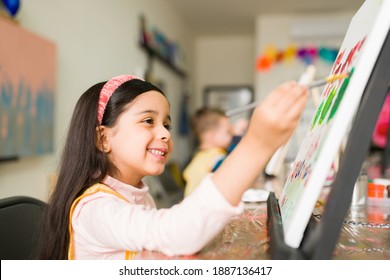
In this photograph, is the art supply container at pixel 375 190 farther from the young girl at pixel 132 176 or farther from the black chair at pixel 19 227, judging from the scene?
the black chair at pixel 19 227

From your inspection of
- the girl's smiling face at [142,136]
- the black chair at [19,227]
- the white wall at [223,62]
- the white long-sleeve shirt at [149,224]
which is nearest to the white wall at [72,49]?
the black chair at [19,227]

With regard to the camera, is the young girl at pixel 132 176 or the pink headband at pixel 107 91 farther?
the pink headband at pixel 107 91

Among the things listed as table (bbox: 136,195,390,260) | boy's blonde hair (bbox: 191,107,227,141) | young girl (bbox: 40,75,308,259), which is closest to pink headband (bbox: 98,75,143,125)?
young girl (bbox: 40,75,308,259)

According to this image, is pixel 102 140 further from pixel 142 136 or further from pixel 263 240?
pixel 263 240

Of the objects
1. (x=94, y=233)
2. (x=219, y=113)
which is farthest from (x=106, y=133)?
(x=219, y=113)

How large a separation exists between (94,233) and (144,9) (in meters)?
3.08

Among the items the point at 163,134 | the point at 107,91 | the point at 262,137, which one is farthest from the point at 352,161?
the point at 107,91

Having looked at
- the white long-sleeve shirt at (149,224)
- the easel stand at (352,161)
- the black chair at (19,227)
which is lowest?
the black chair at (19,227)

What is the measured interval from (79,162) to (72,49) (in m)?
1.61

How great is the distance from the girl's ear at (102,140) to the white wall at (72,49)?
27.2 inches

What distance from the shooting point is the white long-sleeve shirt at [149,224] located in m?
0.49

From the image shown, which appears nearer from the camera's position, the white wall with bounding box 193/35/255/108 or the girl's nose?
the girl's nose

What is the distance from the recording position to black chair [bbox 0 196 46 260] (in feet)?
2.69

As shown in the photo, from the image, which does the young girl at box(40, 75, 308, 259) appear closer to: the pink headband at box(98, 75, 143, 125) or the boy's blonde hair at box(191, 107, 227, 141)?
the pink headband at box(98, 75, 143, 125)
